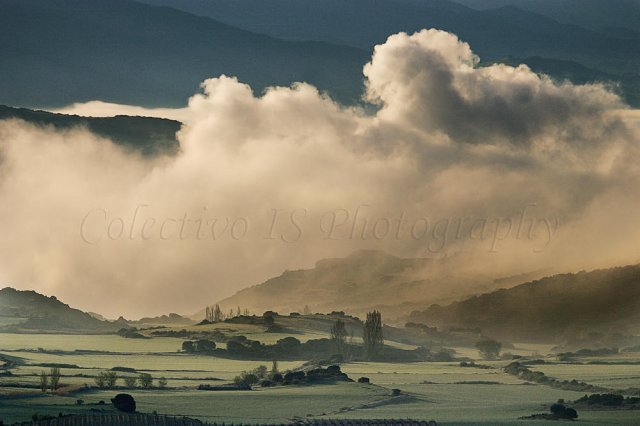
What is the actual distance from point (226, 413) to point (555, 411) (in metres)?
22.5

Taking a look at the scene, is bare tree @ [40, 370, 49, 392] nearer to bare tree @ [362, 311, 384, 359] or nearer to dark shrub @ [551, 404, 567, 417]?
dark shrub @ [551, 404, 567, 417]

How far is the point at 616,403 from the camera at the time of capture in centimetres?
10088

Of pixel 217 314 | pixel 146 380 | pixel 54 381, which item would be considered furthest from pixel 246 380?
pixel 217 314

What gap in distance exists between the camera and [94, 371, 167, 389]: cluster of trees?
112188 mm

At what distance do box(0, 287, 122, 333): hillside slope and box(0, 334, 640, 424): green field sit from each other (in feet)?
42.3

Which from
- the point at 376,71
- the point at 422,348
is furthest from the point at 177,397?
the point at 376,71

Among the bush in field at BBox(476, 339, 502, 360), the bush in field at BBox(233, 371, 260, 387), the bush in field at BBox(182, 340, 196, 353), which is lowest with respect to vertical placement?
the bush in field at BBox(233, 371, 260, 387)

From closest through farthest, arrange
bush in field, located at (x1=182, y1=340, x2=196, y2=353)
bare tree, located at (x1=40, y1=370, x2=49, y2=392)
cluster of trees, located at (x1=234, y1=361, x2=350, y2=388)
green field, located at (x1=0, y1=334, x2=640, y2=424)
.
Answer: green field, located at (x1=0, y1=334, x2=640, y2=424)
bare tree, located at (x1=40, y1=370, x2=49, y2=392)
cluster of trees, located at (x1=234, y1=361, x2=350, y2=388)
bush in field, located at (x1=182, y1=340, x2=196, y2=353)

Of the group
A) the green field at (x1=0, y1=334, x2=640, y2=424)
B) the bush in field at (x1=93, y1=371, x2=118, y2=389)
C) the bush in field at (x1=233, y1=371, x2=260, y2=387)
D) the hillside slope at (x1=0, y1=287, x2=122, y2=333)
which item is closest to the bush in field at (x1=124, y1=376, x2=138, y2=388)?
the bush in field at (x1=93, y1=371, x2=118, y2=389)

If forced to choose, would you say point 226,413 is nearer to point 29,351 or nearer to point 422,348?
point 29,351

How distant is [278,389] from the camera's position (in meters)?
108

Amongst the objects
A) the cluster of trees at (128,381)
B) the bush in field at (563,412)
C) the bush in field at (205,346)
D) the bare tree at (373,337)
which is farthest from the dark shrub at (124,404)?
the bare tree at (373,337)

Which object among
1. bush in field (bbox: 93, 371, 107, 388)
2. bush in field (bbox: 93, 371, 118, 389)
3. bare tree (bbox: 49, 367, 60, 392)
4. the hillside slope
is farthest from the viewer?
the hillside slope

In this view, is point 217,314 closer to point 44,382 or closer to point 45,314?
point 45,314
